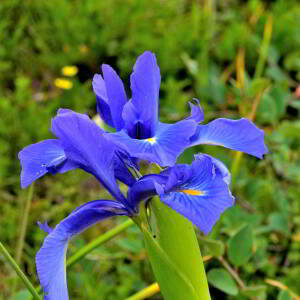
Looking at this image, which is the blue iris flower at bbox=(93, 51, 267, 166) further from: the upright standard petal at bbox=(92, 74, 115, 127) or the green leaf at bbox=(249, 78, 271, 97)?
the green leaf at bbox=(249, 78, 271, 97)

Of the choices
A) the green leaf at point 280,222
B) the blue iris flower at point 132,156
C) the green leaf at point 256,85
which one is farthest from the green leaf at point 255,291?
the green leaf at point 256,85

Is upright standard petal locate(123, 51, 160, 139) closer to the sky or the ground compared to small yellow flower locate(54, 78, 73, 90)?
closer to the sky

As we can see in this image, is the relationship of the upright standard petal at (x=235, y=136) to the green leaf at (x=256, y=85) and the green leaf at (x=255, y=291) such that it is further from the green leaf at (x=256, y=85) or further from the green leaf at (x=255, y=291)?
the green leaf at (x=256, y=85)

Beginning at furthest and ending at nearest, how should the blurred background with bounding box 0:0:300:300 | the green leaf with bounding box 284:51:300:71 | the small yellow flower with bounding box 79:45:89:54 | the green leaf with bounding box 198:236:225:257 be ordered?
the small yellow flower with bounding box 79:45:89:54 → the green leaf with bounding box 284:51:300:71 → the blurred background with bounding box 0:0:300:300 → the green leaf with bounding box 198:236:225:257

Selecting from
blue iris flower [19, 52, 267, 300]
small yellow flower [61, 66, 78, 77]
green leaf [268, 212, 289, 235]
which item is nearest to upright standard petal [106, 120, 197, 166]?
blue iris flower [19, 52, 267, 300]

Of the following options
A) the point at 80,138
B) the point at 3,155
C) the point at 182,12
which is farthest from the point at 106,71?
the point at 182,12

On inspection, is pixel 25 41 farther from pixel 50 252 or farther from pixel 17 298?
pixel 50 252

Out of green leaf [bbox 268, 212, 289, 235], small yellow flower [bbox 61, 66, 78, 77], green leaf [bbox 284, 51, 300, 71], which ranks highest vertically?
small yellow flower [bbox 61, 66, 78, 77]

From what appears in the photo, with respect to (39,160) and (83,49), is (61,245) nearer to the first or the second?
(39,160)
